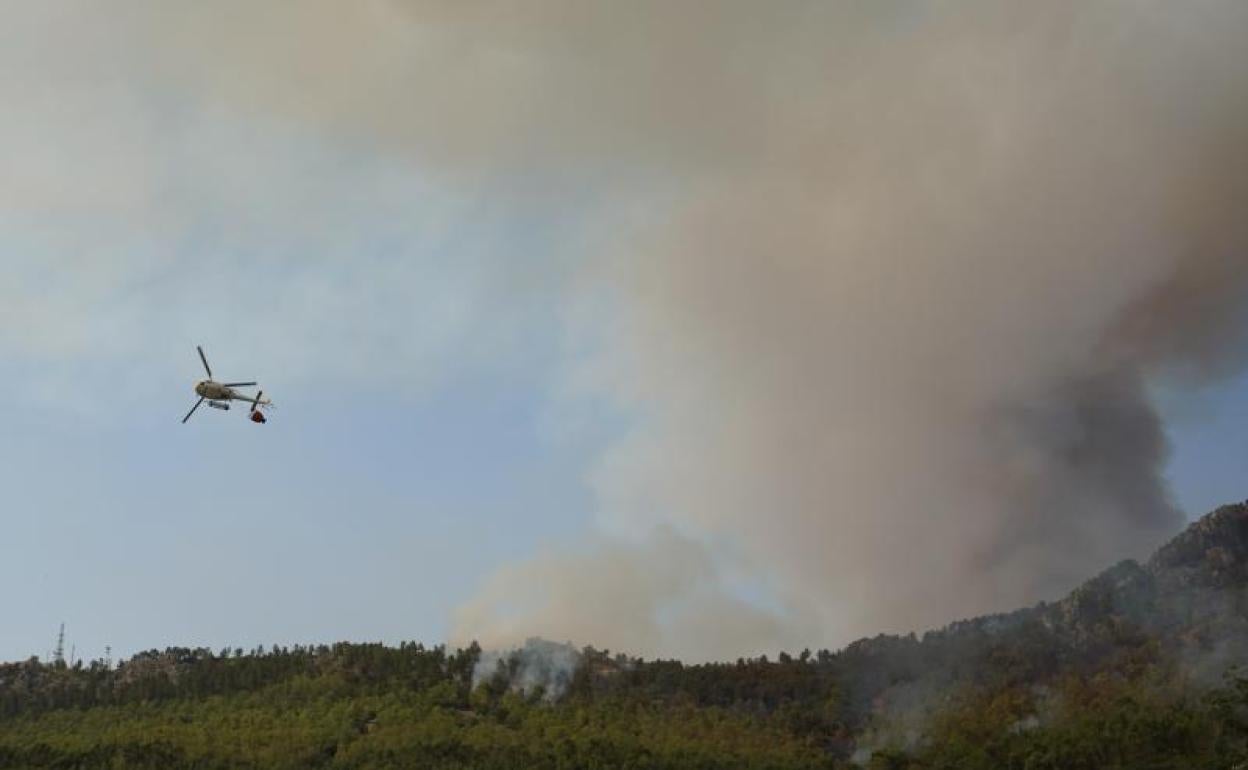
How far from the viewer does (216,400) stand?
189m
